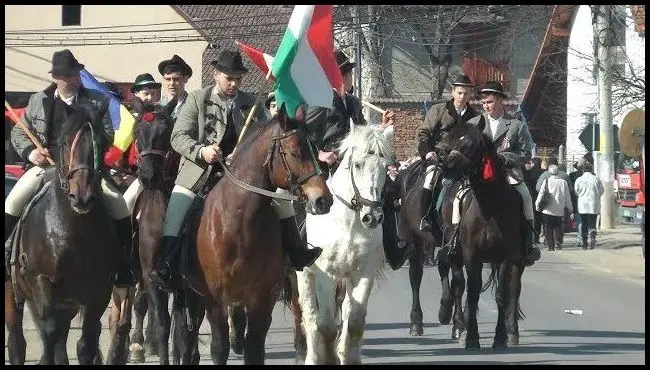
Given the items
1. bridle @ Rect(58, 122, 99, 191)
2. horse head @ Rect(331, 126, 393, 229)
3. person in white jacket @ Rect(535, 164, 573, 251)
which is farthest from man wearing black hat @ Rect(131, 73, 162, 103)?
person in white jacket @ Rect(535, 164, 573, 251)

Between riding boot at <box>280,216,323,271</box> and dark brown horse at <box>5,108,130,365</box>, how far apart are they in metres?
1.40

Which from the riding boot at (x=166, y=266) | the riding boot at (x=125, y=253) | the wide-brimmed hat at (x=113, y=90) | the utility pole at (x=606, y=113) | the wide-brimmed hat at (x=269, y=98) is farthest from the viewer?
the utility pole at (x=606, y=113)

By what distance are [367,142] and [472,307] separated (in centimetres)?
303

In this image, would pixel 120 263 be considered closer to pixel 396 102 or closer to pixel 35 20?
pixel 396 102

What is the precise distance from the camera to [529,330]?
15.8m

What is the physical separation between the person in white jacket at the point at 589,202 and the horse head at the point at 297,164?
21.2 metres

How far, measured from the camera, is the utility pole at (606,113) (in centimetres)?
3013

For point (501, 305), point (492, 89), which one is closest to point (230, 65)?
point (501, 305)

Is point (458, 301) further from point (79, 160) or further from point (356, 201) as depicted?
point (79, 160)

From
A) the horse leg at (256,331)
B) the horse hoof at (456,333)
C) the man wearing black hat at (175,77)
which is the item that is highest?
the man wearing black hat at (175,77)

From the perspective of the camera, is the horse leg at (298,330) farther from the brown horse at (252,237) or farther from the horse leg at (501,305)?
the horse leg at (501,305)

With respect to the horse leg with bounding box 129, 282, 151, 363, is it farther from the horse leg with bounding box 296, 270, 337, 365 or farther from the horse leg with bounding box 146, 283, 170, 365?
the horse leg with bounding box 296, 270, 337, 365

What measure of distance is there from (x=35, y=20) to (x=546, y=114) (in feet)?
66.6

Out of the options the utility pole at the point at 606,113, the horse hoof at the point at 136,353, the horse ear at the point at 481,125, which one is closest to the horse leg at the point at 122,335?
the horse hoof at the point at 136,353
